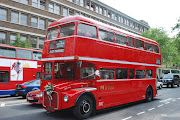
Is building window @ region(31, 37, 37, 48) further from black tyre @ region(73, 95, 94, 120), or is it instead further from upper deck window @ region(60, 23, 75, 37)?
black tyre @ region(73, 95, 94, 120)

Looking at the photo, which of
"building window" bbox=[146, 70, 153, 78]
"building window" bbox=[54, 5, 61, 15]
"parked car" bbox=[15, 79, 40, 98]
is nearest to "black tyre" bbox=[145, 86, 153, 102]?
"building window" bbox=[146, 70, 153, 78]

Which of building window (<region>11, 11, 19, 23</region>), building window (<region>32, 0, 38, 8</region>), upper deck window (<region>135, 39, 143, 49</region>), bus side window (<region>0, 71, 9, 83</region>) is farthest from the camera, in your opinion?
building window (<region>32, 0, 38, 8</region>)

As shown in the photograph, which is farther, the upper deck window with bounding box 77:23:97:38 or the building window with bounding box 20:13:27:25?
the building window with bounding box 20:13:27:25

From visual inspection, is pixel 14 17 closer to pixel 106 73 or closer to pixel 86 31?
pixel 86 31

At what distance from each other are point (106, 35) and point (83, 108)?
3.53 meters

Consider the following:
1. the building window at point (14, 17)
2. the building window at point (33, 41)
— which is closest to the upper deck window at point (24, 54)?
the building window at point (14, 17)

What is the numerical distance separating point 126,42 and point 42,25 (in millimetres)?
25114

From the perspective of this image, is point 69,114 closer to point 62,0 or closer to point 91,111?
point 91,111

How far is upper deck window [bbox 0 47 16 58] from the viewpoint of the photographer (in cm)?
1395

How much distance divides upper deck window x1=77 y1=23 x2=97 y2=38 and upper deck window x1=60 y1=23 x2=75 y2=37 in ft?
0.94

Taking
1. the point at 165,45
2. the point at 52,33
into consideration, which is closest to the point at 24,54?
the point at 52,33

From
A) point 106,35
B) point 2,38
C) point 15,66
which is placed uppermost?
point 2,38

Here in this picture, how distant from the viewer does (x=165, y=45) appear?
142 feet

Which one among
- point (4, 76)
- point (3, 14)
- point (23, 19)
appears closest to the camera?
point (4, 76)
